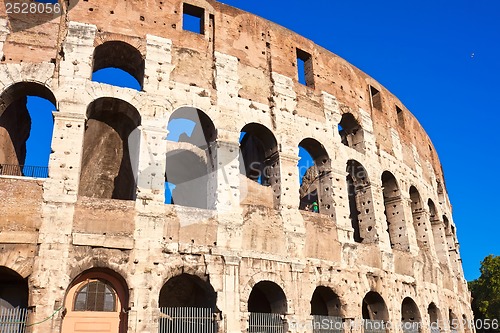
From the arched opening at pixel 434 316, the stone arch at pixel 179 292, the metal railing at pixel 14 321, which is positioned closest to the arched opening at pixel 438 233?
the arched opening at pixel 434 316

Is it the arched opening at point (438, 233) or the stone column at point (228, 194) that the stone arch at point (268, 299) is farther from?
the arched opening at point (438, 233)

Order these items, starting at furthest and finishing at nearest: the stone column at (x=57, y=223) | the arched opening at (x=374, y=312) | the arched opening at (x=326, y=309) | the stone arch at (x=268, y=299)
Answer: the arched opening at (x=374, y=312) → the arched opening at (x=326, y=309) → the stone arch at (x=268, y=299) → the stone column at (x=57, y=223)

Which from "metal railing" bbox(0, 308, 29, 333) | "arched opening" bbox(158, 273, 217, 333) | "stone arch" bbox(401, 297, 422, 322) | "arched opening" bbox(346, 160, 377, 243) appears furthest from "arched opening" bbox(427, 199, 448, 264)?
"metal railing" bbox(0, 308, 29, 333)

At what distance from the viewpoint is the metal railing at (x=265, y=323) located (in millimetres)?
11288

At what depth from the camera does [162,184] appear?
11.2m

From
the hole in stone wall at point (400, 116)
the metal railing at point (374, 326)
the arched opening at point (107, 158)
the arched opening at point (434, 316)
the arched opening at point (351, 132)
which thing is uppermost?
the hole in stone wall at point (400, 116)

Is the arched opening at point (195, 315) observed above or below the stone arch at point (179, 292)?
below

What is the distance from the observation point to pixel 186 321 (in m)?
10.7

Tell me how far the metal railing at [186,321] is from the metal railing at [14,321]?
2680 mm

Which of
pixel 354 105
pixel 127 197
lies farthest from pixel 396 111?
pixel 127 197

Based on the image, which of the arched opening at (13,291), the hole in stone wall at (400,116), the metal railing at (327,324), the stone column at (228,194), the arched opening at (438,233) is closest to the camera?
the arched opening at (13,291)

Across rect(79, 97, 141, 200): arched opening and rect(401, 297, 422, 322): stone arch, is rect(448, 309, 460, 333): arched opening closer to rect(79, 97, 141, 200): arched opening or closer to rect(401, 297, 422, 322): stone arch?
rect(401, 297, 422, 322): stone arch

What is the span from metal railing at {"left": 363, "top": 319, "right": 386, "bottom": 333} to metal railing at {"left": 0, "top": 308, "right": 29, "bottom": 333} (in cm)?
856

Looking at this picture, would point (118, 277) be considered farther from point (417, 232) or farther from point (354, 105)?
point (417, 232)
